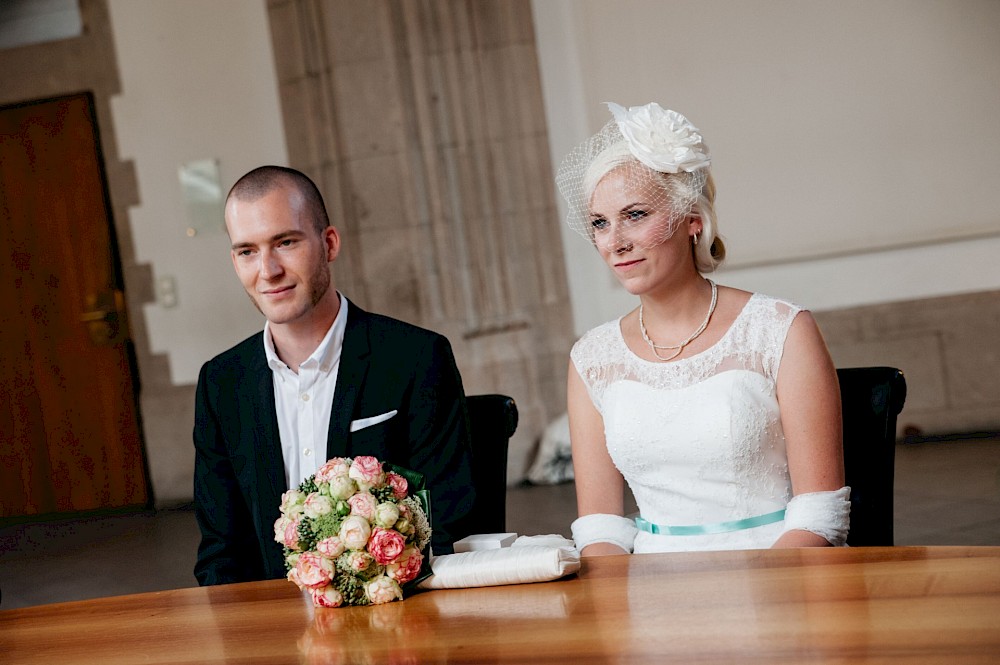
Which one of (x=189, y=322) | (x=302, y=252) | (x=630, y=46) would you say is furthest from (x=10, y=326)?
(x=302, y=252)

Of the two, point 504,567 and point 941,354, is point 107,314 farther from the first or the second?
point 504,567

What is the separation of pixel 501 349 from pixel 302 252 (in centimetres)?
443

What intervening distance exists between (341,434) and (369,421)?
7 centimetres

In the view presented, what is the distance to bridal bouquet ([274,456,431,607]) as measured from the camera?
1859mm

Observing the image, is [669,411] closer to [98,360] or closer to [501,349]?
[501,349]

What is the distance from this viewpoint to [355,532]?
6.07ft

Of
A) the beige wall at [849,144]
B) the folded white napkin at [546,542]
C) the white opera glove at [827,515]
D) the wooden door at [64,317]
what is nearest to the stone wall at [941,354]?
the beige wall at [849,144]

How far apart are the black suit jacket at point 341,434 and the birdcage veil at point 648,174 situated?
0.54m

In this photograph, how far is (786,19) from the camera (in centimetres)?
696

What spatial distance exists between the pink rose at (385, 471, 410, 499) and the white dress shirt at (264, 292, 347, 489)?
0.76m

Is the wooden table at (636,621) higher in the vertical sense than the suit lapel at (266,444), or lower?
lower

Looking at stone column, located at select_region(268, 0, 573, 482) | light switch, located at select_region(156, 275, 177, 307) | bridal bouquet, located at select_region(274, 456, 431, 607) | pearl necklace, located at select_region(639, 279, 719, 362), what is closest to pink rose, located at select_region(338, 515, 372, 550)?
bridal bouquet, located at select_region(274, 456, 431, 607)

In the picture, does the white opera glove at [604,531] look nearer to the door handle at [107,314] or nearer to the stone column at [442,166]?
the stone column at [442,166]

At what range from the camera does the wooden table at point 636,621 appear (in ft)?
4.76
